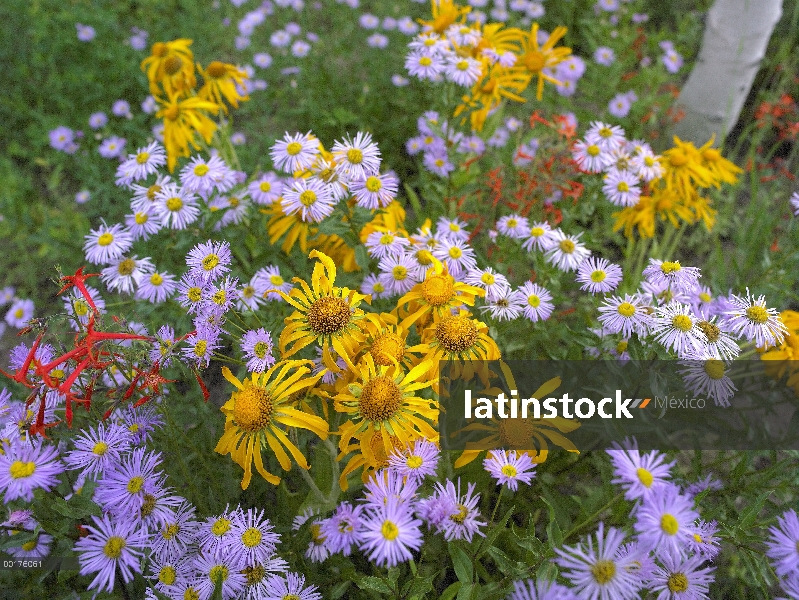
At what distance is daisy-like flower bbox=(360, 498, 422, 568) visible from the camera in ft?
3.50

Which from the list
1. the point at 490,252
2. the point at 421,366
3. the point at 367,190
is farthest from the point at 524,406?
the point at 490,252

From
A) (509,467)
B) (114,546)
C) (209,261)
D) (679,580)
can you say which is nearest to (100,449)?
(114,546)

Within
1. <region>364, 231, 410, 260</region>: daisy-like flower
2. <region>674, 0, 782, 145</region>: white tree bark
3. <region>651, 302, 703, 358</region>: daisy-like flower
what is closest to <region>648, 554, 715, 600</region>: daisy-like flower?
<region>651, 302, 703, 358</region>: daisy-like flower

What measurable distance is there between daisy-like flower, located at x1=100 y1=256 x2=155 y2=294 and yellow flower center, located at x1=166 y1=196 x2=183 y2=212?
181 mm

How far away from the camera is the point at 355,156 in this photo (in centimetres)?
167

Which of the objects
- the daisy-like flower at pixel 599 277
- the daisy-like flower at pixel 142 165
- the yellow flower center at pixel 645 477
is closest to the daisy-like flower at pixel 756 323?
the daisy-like flower at pixel 599 277

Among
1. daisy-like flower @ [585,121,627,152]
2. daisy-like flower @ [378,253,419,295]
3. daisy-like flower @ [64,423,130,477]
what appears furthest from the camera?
daisy-like flower @ [585,121,627,152]

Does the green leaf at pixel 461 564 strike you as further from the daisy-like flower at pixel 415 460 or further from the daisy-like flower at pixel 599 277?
the daisy-like flower at pixel 599 277

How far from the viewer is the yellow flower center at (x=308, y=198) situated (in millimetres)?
1623

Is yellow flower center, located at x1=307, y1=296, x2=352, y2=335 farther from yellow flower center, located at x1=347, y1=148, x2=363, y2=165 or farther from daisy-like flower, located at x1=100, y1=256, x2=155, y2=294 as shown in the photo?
daisy-like flower, located at x1=100, y1=256, x2=155, y2=294

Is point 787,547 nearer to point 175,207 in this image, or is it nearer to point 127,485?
point 127,485

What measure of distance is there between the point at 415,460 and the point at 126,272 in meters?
1.19

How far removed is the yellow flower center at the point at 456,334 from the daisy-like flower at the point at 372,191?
498 millimetres

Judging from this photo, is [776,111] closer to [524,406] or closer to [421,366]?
[524,406]
